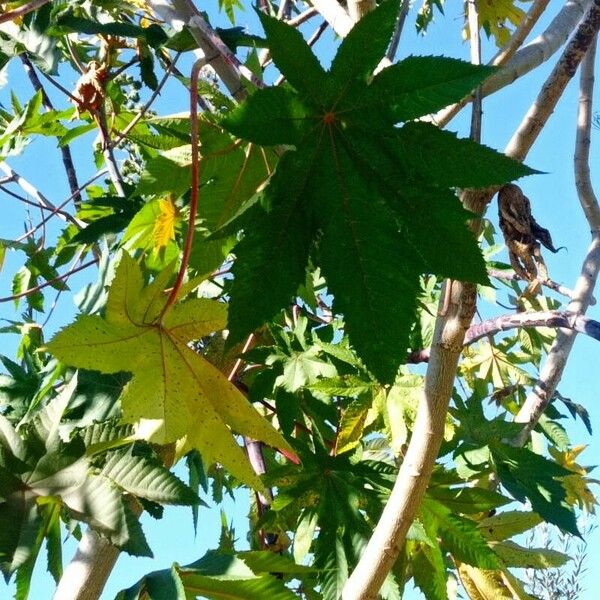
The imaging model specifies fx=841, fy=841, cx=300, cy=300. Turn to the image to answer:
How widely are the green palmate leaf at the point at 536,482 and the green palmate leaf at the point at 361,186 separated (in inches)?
26.5

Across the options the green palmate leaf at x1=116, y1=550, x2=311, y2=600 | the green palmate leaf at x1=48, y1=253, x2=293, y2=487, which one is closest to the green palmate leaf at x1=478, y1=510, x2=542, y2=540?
the green palmate leaf at x1=116, y1=550, x2=311, y2=600

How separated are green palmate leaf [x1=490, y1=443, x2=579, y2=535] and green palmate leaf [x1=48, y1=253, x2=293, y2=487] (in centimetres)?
63

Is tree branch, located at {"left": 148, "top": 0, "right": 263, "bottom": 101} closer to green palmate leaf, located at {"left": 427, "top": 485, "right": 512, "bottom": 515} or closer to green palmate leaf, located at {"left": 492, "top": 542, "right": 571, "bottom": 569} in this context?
green palmate leaf, located at {"left": 427, "top": 485, "right": 512, "bottom": 515}

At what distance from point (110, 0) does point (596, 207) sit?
115cm

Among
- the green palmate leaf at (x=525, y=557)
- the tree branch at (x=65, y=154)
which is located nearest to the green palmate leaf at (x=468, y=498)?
the green palmate leaf at (x=525, y=557)

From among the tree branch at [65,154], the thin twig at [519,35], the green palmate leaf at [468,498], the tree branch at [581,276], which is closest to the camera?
the thin twig at [519,35]

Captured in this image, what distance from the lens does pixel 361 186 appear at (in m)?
0.81

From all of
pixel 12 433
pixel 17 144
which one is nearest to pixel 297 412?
pixel 12 433

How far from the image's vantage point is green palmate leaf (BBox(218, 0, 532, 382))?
0.77 meters

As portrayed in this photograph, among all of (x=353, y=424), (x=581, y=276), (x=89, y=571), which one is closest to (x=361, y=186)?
(x=89, y=571)

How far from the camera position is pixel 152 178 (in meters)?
0.98

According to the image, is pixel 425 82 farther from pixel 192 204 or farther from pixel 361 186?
pixel 192 204

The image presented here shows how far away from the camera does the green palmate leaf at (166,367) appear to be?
0.83m

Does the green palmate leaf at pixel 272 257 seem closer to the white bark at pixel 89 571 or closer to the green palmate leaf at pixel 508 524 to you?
the white bark at pixel 89 571
